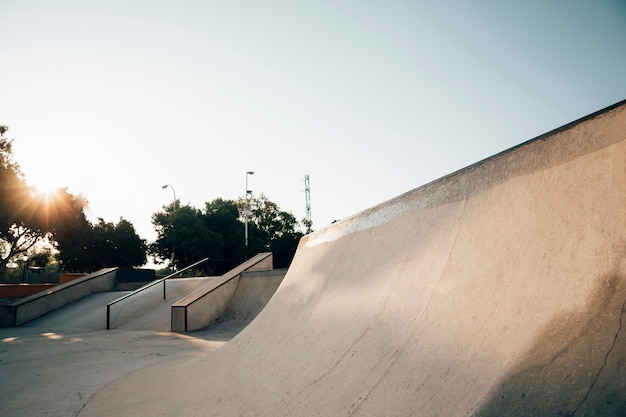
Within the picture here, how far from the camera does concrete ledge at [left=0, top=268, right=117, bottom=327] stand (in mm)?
12195

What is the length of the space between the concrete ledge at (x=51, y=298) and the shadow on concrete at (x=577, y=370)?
15409 millimetres

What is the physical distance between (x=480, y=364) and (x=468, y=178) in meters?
1.42

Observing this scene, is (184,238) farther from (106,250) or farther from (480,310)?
(480,310)

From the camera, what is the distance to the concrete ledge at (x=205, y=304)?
965 centimetres

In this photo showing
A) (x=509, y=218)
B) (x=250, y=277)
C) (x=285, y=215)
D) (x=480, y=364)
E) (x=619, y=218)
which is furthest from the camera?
(x=285, y=215)

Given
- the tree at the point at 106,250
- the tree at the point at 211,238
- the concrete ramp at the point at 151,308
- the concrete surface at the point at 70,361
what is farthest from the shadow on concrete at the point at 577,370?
the tree at the point at 106,250

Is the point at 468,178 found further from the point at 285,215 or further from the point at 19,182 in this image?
the point at 285,215

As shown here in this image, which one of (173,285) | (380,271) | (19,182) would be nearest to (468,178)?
(380,271)

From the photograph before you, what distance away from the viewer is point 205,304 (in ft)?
34.0

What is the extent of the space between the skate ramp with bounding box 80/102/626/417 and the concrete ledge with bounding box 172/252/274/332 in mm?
6274

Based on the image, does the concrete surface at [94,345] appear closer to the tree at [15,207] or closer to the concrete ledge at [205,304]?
the concrete ledge at [205,304]

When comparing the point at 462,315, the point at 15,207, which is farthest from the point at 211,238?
the point at 462,315

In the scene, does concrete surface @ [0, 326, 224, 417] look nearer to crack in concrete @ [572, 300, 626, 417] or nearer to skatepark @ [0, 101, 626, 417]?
skatepark @ [0, 101, 626, 417]

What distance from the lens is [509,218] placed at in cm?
216
